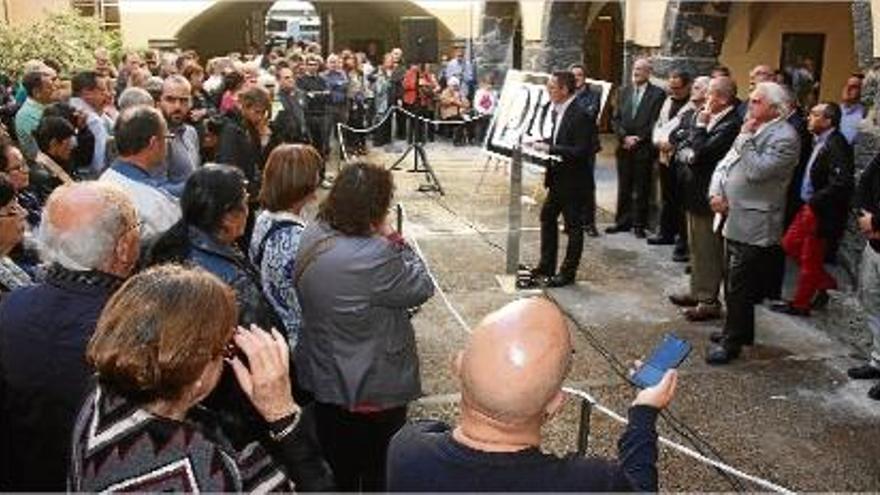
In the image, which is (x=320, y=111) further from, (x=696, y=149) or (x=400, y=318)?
(x=400, y=318)

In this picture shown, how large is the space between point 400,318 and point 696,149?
11.6 feet

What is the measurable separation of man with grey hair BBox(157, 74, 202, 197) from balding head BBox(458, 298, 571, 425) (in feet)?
11.9

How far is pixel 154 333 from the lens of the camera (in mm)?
1611

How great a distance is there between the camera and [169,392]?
1611mm

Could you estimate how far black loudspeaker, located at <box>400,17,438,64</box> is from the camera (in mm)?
13156

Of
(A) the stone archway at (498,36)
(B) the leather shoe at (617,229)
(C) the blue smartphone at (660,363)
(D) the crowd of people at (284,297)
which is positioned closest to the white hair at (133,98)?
(D) the crowd of people at (284,297)

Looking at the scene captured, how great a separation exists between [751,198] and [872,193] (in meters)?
0.65

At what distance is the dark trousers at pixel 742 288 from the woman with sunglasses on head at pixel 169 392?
3975mm

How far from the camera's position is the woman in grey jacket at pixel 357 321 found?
9.42 ft

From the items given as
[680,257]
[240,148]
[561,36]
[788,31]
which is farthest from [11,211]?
[788,31]

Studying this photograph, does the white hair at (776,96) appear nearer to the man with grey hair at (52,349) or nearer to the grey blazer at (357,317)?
the grey blazer at (357,317)

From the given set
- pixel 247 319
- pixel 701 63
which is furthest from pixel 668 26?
pixel 247 319

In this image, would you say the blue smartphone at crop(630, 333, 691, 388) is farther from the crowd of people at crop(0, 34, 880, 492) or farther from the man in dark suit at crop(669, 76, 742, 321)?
the man in dark suit at crop(669, 76, 742, 321)

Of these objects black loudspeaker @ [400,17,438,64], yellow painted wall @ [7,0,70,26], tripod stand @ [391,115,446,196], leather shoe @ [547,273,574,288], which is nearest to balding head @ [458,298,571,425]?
leather shoe @ [547,273,574,288]
